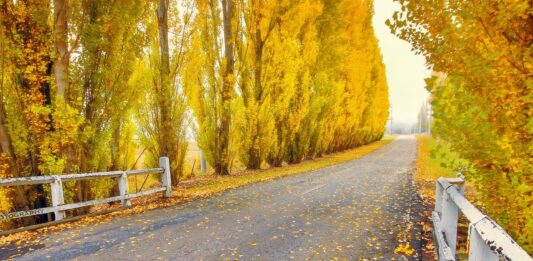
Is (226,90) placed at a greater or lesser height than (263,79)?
lesser

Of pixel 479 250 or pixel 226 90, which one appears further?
pixel 226 90

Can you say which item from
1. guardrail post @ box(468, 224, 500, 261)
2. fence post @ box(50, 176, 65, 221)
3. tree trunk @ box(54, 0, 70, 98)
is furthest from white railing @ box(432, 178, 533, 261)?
tree trunk @ box(54, 0, 70, 98)

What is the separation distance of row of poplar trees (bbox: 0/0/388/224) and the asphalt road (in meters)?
2.71

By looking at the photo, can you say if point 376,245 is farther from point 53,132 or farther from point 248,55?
point 248,55

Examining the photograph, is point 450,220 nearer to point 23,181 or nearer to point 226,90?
point 23,181

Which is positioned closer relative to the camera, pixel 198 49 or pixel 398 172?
pixel 198 49

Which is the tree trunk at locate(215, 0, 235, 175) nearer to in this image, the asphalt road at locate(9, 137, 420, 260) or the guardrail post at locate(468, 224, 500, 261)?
the asphalt road at locate(9, 137, 420, 260)

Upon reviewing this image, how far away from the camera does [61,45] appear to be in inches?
358

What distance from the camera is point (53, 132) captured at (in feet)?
28.8

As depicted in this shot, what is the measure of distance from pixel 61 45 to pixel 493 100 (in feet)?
31.4

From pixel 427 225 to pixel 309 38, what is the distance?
17.4 metres

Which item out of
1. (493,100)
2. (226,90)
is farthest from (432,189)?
(226,90)

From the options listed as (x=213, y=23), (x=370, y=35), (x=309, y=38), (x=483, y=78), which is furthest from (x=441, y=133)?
(x=370, y=35)

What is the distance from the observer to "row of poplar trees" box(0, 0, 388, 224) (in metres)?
8.68
